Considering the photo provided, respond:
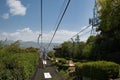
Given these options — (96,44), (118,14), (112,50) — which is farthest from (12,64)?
(96,44)

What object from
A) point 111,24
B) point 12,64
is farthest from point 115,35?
point 12,64

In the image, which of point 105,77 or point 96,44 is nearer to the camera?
point 105,77

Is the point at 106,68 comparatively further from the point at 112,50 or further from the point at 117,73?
the point at 112,50

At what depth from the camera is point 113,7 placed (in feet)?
170

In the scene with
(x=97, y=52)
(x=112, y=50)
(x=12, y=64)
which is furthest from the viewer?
(x=97, y=52)

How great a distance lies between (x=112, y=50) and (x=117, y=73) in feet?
107

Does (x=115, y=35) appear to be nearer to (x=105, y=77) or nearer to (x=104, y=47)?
(x=104, y=47)

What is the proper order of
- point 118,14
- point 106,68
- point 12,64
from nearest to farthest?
point 12,64
point 106,68
point 118,14

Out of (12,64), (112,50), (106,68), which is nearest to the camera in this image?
(12,64)

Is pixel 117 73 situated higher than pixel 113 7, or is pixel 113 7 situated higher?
pixel 113 7

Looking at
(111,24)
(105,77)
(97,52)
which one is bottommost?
(105,77)

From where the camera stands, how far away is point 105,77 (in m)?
22.6

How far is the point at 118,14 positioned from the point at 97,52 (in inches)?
452

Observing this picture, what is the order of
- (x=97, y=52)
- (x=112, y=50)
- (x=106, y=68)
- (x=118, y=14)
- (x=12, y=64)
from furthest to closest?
(x=97, y=52)
(x=112, y=50)
(x=118, y=14)
(x=106, y=68)
(x=12, y=64)
